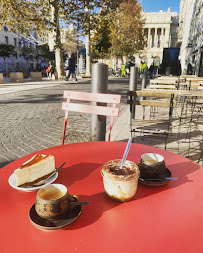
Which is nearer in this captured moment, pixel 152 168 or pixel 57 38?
pixel 152 168

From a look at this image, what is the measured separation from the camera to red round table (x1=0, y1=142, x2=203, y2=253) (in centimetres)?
71

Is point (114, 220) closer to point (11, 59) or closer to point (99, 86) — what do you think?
point (99, 86)

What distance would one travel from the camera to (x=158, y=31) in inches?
2950

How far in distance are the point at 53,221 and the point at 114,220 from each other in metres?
0.24

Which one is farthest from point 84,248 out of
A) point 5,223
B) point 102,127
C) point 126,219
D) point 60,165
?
point 102,127

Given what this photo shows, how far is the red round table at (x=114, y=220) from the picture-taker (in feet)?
2.32

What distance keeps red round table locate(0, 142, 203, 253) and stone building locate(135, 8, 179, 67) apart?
73273mm

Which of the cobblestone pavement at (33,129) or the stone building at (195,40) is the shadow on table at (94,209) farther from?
the stone building at (195,40)

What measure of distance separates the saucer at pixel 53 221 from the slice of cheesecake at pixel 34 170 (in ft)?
0.69

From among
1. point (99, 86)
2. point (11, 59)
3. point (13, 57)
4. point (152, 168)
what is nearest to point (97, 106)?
point (99, 86)

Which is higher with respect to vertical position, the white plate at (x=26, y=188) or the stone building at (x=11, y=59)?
the stone building at (x=11, y=59)

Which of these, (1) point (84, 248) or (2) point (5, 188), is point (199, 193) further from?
(2) point (5, 188)

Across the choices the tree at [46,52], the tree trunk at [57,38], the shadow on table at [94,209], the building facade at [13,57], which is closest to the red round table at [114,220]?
the shadow on table at [94,209]

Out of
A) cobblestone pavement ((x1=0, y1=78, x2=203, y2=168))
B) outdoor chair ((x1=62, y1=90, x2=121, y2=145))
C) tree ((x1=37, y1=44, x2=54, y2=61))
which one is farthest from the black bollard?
tree ((x1=37, y1=44, x2=54, y2=61))
